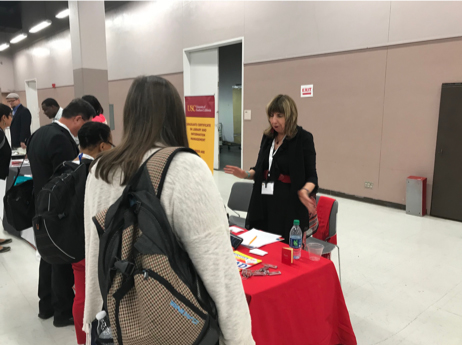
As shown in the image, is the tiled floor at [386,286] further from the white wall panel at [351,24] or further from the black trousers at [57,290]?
the white wall panel at [351,24]

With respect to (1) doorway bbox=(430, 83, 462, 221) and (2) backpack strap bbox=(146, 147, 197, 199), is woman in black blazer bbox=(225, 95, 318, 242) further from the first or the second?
(1) doorway bbox=(430, 83, 462, 221)

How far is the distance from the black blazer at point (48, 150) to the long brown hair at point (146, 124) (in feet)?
4.37

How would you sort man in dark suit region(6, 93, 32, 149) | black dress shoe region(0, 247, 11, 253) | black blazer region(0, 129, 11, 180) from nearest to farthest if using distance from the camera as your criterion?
1. black blazer region(0, 129, 11, 180)
2. black dress shoe region(0, 247, 11, 253)
3. man in dark suit region(6, 93, 32, 149)

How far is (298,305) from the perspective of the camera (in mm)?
1583

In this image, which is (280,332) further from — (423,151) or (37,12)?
(37,12)

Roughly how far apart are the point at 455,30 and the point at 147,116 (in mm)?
4584

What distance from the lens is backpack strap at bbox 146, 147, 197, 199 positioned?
87 centimetres

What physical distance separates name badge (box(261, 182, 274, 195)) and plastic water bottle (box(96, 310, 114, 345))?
1511 mm

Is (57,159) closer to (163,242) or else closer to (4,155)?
(4,155)

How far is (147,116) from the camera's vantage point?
0.98 metres

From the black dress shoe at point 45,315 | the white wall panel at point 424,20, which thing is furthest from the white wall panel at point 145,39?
the black dress shoe at point 45,315

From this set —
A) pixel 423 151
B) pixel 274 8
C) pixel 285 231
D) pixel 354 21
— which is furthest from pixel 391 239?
pixel 274 8

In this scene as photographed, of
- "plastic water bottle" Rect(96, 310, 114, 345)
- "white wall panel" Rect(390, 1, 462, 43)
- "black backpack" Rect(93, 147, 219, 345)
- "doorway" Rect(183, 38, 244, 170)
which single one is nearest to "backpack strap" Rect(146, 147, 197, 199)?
"black backpack" Rect(93, 147, 219, 345)

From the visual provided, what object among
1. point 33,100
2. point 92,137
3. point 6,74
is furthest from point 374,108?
point 6,74
